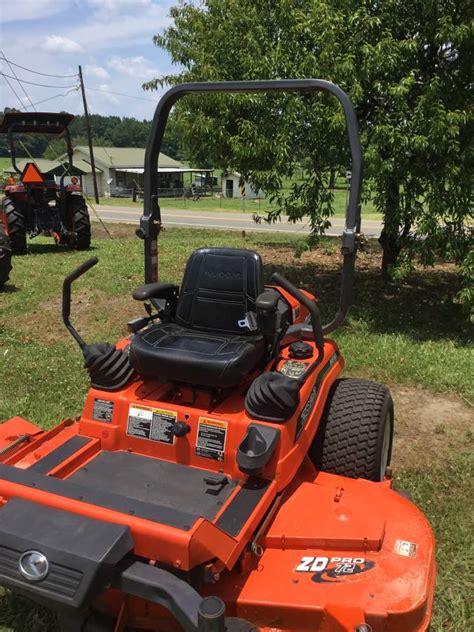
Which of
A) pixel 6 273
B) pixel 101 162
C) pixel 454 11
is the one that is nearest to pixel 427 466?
pixel 454 11

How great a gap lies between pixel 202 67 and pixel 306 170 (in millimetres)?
1816

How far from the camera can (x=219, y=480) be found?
259 centimetres

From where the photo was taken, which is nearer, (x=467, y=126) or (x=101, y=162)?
(x=467, y=126)

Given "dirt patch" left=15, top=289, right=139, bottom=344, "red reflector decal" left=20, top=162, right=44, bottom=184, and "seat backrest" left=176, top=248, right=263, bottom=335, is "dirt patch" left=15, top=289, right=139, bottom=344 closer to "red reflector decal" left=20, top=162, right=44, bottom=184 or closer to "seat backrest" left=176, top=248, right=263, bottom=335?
"seat backrest" left=176, top=248, right=263, bottom=335

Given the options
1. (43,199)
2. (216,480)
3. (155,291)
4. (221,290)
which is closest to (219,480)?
(216,480)

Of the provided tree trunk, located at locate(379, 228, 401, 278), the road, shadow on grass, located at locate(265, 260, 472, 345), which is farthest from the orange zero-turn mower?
the road

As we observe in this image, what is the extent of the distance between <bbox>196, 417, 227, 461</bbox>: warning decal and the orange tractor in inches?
356

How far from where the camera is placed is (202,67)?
22.9 feet

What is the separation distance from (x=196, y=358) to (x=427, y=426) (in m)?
2.26

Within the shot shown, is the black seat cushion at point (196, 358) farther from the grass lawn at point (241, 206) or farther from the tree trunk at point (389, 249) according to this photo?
the grass lawn at point (241, 206)

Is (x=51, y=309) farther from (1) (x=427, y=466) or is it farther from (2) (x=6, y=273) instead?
(1) (x=427, y=466)

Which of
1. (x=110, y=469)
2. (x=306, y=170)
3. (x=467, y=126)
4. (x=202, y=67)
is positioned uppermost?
(x=202, y=67)

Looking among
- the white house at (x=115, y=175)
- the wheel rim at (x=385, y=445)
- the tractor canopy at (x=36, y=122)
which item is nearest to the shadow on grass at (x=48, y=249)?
the tractor canopy at (x=36, y=122)

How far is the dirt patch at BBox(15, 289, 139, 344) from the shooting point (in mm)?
6176
